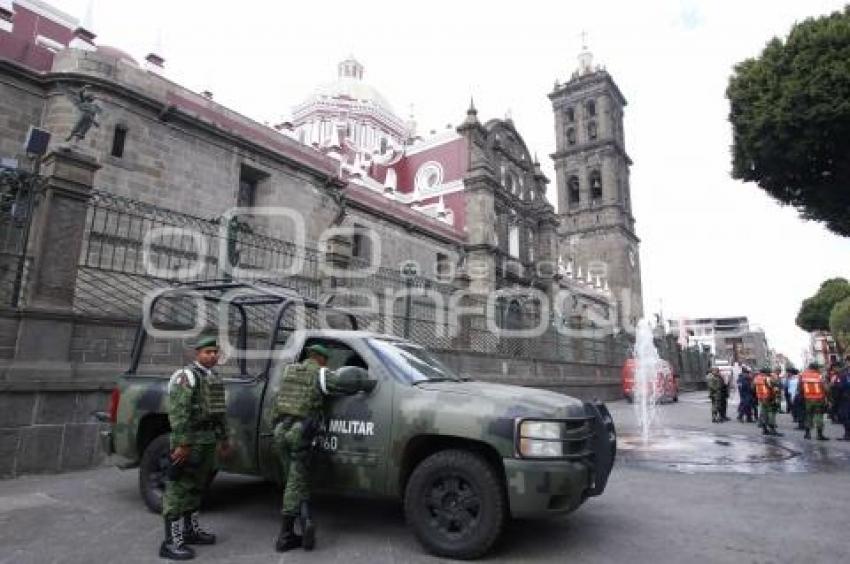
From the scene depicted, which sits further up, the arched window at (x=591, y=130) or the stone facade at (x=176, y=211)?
the arched window at (x=591, y=130)

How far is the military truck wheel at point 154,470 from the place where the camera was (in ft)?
16.0

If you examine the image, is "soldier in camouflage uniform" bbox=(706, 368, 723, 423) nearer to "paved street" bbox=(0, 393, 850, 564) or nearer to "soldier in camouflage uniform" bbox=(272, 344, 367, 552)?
"paved street" bbox=(0, 393, 850, 564)

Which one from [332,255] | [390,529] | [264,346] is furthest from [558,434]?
[332,255]

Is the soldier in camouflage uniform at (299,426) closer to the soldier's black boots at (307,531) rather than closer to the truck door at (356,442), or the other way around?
the soldier's black boots at (307,531)

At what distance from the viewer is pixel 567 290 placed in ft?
135

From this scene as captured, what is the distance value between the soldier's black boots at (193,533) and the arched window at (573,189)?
5737cm

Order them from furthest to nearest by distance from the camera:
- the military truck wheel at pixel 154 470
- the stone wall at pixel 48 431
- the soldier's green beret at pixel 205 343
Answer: the stone wall at pixel 48 431 → the military truck wheel at pixel 154 470 → the soldier's green beret at pixel 205 343

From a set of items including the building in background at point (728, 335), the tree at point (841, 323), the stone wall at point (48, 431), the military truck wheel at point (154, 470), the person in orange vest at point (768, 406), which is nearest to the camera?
the military truck wheel at point (154, 470)

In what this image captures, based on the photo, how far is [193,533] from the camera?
4043 mm

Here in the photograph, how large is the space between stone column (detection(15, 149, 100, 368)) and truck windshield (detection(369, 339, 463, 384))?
179 inches

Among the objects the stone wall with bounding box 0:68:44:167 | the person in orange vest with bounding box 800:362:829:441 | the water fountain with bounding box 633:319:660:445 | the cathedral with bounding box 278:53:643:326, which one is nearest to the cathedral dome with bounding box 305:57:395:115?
the cathedral with bounding box 278:53:643:326

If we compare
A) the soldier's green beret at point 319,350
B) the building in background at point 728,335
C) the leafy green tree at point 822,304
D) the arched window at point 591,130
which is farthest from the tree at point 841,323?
the building in background at point 728,335

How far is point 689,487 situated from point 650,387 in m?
20.5

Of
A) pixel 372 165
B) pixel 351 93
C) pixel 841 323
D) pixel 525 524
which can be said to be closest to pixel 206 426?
pixel 525 524
